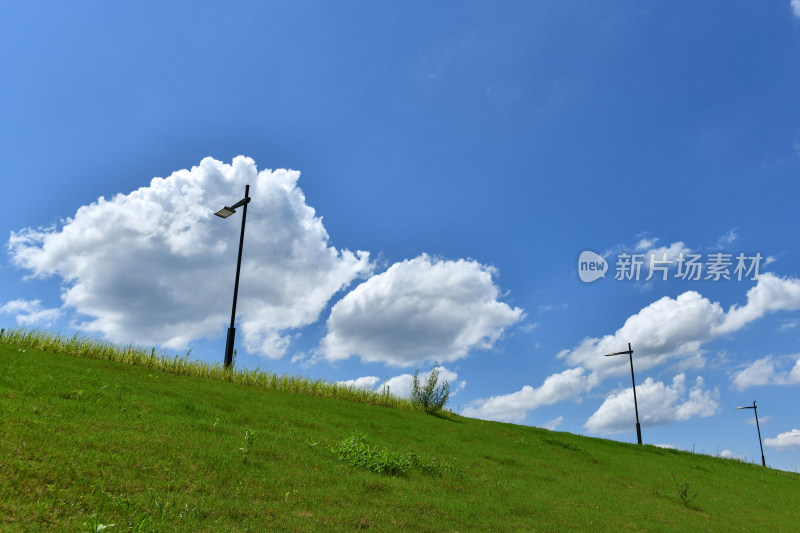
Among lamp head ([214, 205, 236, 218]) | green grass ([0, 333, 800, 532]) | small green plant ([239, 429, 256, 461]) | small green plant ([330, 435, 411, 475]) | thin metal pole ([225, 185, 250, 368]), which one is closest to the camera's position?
green grass ([0, 333, 800, 532])

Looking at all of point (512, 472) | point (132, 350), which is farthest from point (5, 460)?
point (132, 350)

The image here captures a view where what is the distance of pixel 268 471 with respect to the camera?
8.91 m

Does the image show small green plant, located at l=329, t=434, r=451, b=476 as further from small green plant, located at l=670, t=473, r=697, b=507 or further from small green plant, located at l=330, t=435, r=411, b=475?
small green plant, located at l=670, t=473, r=697, b=507

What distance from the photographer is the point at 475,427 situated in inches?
822

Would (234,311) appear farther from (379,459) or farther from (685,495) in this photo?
(685,495)

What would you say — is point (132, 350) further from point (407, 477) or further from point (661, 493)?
point (661, 493)

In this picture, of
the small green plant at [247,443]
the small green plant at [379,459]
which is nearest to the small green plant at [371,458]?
the small green plant at [379,459]

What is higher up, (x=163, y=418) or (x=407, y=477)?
(x=163, y=418)

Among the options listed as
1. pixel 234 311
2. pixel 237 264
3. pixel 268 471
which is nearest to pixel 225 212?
pixel 237 264

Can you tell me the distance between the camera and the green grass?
22.4ft

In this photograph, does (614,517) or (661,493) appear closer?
(614,517)

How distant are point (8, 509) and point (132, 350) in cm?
1352

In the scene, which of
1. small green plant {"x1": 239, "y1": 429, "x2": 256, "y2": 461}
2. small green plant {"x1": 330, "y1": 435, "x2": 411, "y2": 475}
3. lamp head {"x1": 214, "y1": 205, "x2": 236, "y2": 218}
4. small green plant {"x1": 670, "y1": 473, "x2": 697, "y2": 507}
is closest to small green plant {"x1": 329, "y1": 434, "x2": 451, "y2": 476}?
small green plant {"x1": 330, "y1": 435, "x2": 411, "y2": 475}

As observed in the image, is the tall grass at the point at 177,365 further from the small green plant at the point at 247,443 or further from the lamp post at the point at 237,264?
the small green plant at the point at 247,443
